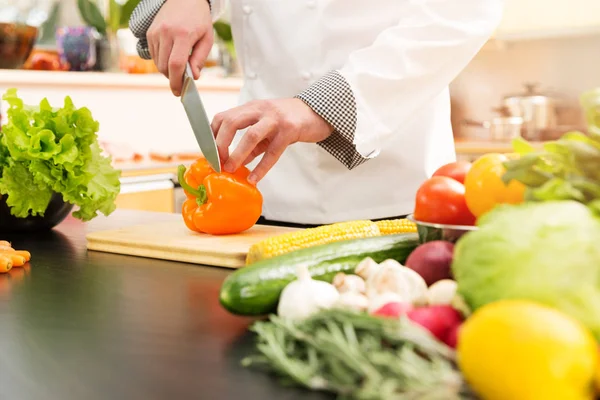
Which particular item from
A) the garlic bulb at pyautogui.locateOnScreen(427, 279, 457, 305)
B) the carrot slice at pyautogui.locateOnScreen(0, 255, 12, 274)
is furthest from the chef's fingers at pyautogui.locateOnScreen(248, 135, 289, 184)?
the garlic bulb at pyautogui.locateOnScreen(427, 279, 457, 305)

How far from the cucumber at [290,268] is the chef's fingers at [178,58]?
0.70 m

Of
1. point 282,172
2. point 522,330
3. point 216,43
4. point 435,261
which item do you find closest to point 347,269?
point 435,261

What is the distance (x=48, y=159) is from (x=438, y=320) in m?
1.01

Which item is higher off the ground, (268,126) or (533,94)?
(268,126)

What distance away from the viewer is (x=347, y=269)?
882 millimetres

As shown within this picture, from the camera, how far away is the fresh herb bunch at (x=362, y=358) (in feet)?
1.74

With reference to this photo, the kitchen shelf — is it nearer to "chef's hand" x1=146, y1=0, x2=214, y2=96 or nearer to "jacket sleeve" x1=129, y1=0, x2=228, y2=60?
"jacket sleeve" x1=129, y1=0, x2=228, y2=60

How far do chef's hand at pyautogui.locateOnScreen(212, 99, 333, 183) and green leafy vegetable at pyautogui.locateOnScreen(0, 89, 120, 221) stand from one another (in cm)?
26

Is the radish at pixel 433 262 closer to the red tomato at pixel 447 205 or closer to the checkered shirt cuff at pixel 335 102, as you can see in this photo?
the red tomato at pixel 447 205

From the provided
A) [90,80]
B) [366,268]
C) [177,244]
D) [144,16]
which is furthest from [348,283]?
[90,80]

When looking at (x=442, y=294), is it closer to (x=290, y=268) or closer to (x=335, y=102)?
(x=290, y=268)

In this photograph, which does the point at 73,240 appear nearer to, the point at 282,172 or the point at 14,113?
the point at 14,113

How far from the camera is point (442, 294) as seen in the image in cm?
73

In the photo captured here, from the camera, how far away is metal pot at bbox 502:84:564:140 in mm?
3893
